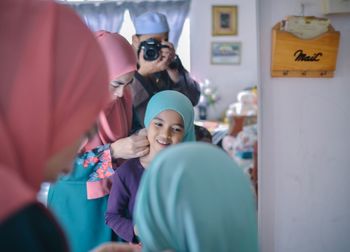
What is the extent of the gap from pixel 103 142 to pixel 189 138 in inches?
10.9

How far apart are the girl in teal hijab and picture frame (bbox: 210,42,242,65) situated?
24 cm

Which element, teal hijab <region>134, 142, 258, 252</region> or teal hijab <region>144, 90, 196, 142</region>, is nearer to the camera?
teal hijab <region>134, 142, 258, 252</region>

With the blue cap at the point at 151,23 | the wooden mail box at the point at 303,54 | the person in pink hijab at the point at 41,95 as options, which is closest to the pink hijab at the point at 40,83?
the person in pink hijab at the point at 41,95

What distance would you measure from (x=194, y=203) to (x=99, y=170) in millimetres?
640

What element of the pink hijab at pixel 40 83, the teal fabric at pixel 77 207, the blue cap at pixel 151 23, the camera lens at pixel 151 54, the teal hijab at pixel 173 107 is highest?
the blue cap at pixel 151 23

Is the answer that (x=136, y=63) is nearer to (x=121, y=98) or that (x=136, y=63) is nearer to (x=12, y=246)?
(x=121, y=98)

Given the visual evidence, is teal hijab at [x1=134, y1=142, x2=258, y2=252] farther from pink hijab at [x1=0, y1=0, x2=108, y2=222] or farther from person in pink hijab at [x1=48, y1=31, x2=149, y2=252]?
person in pink hijab at [x1=48, y1=31, x2=149, y2=252]

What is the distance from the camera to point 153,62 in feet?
3.86

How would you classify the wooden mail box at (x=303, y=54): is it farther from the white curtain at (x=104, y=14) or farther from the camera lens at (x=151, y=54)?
the white curtain at (x=104, y=14)

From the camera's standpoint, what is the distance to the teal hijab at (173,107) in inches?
42.9

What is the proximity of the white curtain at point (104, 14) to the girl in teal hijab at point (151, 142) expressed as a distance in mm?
280

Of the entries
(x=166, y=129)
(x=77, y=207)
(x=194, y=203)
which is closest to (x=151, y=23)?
(x=166, y=129)

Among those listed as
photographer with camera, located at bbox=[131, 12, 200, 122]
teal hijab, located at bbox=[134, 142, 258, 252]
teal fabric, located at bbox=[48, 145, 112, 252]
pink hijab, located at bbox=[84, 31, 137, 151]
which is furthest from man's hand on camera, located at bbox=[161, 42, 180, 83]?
teal hijab, located at bbox=[134, 142, 258, 252]

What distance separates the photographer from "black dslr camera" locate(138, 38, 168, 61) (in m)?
1.17
